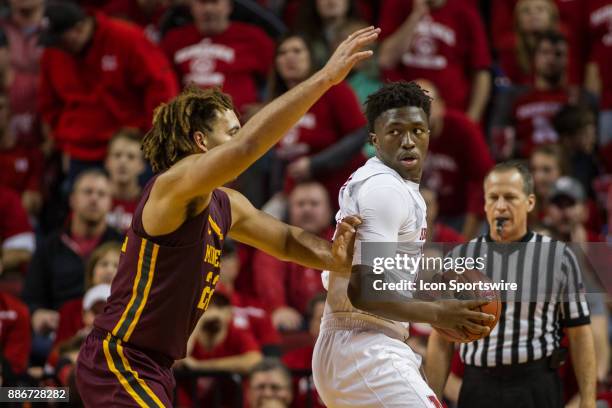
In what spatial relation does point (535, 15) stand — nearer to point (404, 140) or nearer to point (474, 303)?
point (404, 140)

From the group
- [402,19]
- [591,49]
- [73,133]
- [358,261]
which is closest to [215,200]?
[358,261]

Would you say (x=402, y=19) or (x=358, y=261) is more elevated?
(x=402, y=19)

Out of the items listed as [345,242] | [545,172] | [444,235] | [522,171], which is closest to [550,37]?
[545,172]

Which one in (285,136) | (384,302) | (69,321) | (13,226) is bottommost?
(69,321)

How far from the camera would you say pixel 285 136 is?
9.11 metres

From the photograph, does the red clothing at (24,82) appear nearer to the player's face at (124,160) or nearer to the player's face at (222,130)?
the player's face at (124,160)

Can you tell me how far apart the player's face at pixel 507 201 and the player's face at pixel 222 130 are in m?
1.46

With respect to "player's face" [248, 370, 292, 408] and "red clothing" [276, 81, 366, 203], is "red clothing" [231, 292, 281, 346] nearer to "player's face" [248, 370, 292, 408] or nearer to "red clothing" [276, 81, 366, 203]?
"player's face" [248, 370, 292, 408]

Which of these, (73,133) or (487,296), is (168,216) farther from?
(73,133)

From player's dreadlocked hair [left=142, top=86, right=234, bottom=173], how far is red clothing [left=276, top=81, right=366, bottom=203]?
3982 millimetres

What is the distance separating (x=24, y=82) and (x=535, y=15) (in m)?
4.44

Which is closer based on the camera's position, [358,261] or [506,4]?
[358,261]

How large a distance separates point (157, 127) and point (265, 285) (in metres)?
3.57

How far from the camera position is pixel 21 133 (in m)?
10.1
